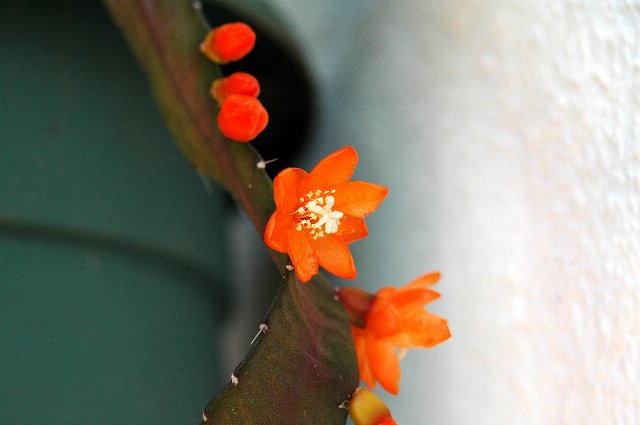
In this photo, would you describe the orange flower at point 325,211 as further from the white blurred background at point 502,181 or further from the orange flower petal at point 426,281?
the white blurred background at point 502,181

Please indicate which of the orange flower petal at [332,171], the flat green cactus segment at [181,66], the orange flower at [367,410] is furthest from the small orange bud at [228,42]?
the orange flower at [367,410]

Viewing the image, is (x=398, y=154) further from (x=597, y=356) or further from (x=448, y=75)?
(x=597, y=356)

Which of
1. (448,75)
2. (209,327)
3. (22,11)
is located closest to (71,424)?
(209,327)

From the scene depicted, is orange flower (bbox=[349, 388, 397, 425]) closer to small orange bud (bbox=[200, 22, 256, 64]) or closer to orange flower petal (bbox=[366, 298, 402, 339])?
orange flower petal (bbox=[366, 298, 402, 339])

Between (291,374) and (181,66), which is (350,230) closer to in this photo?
(291,374)

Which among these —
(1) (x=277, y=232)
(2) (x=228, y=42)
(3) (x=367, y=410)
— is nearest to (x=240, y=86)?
(2) (x=228, y=42)

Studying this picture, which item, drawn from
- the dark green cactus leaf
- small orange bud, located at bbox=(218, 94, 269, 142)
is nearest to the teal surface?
the dark green cactus leaf
